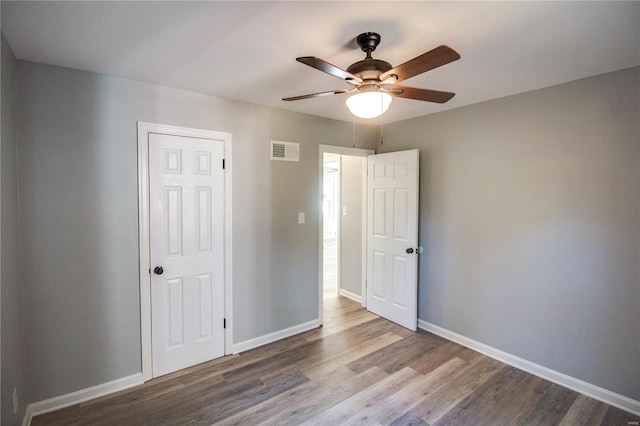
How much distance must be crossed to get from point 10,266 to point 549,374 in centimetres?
406

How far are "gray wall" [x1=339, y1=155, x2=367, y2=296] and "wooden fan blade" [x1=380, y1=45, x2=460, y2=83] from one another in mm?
2663

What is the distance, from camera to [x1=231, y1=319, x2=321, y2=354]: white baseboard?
121 inches

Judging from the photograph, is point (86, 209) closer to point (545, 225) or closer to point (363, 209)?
point (363, 209)

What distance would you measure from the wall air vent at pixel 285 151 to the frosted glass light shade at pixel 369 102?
1.55 metres

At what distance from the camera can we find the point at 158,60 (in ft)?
6.88

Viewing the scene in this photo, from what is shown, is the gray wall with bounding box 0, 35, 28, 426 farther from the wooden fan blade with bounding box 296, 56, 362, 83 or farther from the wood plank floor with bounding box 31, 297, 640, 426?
the wooden fan blade with bounding box 296, 56, 362, 83

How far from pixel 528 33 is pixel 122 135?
285 cm

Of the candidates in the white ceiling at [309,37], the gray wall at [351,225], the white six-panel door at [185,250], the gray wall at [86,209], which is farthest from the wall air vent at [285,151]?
the gray wall at [351,225]

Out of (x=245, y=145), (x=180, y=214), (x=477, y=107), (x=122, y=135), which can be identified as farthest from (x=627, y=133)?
(x=122, y=135)

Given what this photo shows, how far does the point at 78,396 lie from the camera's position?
2.29 metres

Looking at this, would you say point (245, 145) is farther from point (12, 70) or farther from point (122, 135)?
point (12, 70)

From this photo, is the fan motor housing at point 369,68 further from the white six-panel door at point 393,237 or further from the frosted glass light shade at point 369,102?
the white six-panel door at point 393,237

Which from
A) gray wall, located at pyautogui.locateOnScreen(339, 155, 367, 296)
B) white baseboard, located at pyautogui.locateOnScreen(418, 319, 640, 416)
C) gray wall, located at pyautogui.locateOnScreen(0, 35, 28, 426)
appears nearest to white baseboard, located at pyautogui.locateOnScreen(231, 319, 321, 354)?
gray wall, located at pyautogui.locateOnScreen(339, 155, 367, 296)

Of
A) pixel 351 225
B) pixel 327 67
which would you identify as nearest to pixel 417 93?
pixel 327 67
